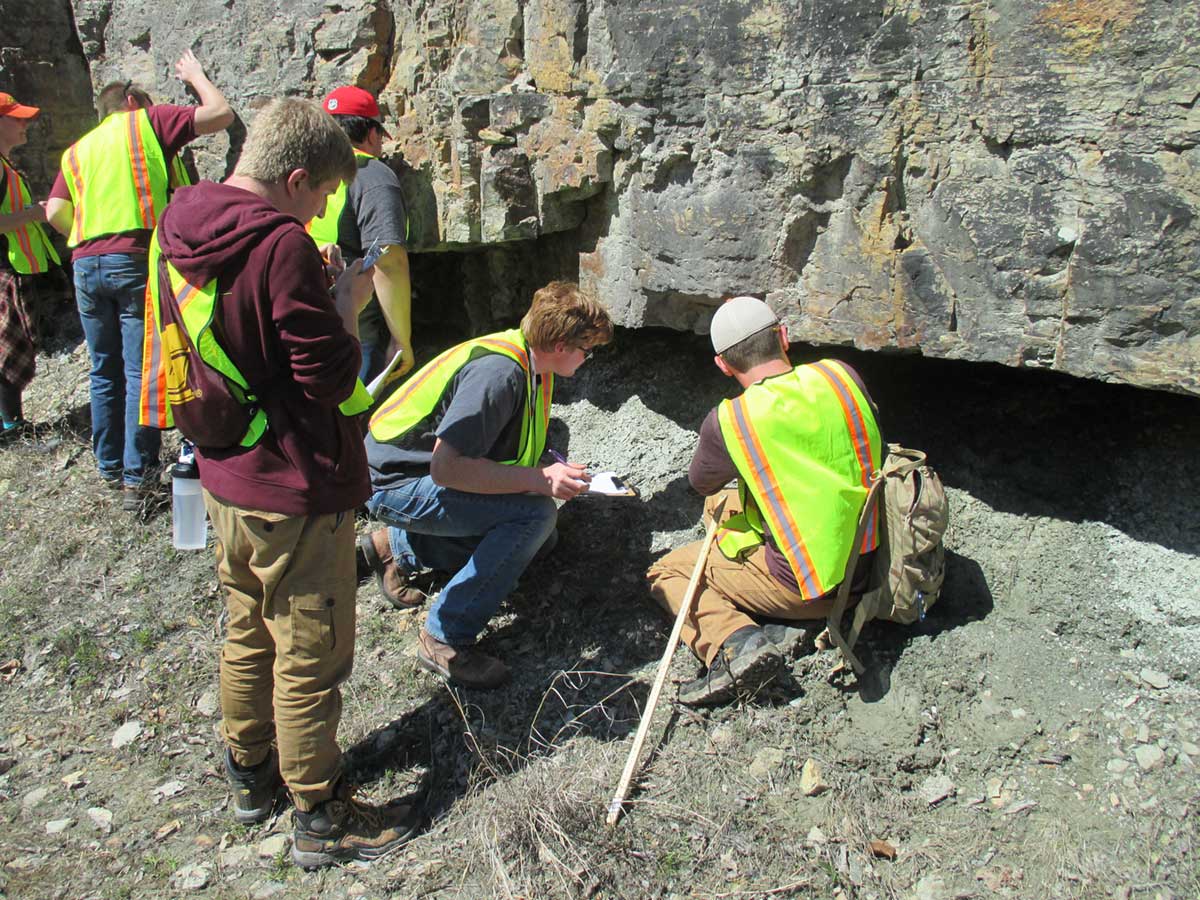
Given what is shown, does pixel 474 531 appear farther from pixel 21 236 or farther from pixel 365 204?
pixel 21 236

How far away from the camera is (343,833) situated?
2.64 metres

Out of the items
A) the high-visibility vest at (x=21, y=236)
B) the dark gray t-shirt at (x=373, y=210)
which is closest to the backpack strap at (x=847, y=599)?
the dark gray t-shirt at (x=373, y=210)

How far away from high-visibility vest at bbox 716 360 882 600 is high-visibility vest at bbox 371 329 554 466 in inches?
26.1

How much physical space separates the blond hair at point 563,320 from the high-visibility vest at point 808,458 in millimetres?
520

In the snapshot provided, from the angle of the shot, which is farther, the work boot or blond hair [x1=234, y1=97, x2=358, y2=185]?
the work boot

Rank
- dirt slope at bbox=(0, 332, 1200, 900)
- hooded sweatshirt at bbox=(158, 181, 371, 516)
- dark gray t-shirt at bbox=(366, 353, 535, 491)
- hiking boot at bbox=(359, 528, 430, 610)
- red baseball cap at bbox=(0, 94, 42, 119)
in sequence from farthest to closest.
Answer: red baseball cap at bbox=(0, 94, 42, 119) → hiking boot at bbox=(359, 528, 430, 610) → dark gray t-shirt at bbox=(366, 353, 535, 491) → dirt slope at bbox=(0, 332, 1200, 900) → hooded sweatshirt at bbox=(158, 181, 371, 516)

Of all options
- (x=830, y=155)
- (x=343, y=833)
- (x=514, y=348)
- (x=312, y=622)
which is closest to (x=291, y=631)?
(x=312, y=622)

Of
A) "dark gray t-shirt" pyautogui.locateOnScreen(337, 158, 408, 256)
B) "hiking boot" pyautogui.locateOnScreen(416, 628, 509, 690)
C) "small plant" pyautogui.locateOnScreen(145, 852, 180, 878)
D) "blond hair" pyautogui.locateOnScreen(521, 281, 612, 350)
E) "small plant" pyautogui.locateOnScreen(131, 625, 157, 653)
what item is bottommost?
"small plant" pyautogui.locateOnScreen(145, 852, 180, 878)

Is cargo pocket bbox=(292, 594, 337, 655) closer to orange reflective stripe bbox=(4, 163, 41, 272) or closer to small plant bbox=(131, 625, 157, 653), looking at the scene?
small plant bbox=(131, 625, 157, 653)

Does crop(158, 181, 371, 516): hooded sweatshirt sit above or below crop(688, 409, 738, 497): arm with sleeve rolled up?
above

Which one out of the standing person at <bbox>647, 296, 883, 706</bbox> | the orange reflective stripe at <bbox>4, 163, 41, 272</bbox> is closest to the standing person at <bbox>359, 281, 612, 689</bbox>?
the standing person at <bbox>647, 296, 883, 706</bbox>

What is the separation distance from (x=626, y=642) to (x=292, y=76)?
3.14 meters

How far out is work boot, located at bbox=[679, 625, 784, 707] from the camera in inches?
113

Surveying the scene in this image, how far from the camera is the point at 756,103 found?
10.4 ft
